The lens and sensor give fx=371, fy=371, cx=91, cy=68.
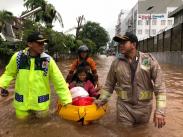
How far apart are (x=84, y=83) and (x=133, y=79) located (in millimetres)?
2085

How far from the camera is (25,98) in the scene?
6133 millimetres

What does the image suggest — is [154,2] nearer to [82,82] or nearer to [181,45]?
[181,45]

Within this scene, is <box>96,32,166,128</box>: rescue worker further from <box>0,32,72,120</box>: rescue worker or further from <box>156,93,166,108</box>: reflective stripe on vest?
<box>0,32,72,120</box>: rescue worker

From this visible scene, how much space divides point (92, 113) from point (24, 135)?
1.27 meters

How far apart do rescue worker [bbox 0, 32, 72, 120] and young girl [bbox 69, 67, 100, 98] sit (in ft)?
5.60

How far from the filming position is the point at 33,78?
19.8 feet

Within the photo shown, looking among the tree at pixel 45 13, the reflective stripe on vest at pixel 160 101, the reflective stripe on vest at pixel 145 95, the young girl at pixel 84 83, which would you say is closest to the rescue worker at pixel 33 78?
the reflective stripe on vest at pixel 145 95

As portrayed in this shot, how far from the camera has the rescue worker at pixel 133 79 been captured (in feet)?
19.5

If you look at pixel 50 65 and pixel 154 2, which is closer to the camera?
pixel 50 65

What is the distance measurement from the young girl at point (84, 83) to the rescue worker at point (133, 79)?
163 cm

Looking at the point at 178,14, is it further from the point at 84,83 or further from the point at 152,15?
the point at 152,15

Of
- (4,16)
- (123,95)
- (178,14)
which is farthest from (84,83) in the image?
(178,14)

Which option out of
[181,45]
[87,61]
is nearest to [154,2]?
[181,45]

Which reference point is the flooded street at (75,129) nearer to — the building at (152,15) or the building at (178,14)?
the building at (178,14)
